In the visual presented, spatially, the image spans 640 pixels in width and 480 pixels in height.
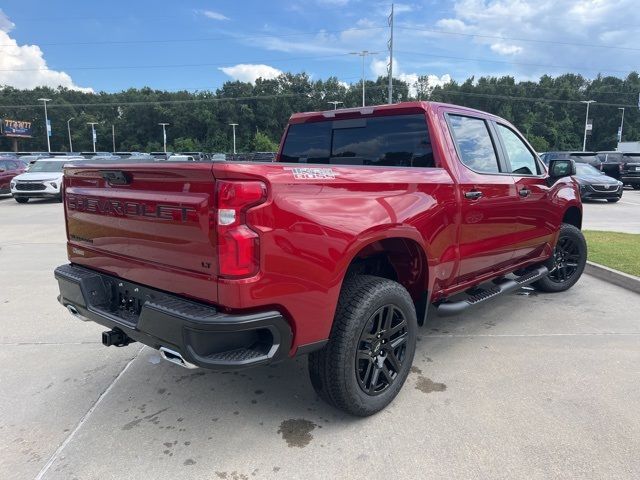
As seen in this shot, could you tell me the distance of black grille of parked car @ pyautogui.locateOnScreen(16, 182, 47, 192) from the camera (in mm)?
16219

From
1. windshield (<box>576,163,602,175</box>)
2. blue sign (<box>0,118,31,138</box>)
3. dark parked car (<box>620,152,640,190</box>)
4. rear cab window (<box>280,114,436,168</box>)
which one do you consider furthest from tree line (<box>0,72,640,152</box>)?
rear cab window (<box>280,114,436,168</box>)

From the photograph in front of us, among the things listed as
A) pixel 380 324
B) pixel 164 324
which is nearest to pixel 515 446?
pixel 380 324

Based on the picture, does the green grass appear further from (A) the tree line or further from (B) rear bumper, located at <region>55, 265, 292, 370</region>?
(A) the tree line

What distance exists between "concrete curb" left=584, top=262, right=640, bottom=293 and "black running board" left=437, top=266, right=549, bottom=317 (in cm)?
151

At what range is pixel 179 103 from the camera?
89938mm

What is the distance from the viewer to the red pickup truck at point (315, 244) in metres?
2.24

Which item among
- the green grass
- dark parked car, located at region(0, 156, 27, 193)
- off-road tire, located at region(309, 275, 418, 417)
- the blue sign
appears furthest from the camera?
the blue sign

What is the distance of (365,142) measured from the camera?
3.86 meters

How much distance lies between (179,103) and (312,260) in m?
95.1

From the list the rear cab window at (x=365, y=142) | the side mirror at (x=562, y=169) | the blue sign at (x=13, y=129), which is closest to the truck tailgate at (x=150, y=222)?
the rear cab window at (x=365, y=142)

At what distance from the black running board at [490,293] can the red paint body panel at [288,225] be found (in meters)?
0.14

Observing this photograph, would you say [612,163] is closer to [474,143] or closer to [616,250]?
[616,250]

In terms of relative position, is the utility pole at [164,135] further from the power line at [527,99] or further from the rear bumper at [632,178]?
the rear bumper at [632,178]

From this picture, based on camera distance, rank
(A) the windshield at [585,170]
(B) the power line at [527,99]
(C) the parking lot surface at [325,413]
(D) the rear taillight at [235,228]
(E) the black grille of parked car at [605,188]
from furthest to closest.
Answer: (B) the power line at [527,99] → (A) the windshield at [585,170] → (E) the black grille of parked car at [605,188] → (C) the parking lot surface at [325,413] → (D) the rear taillight at [235,228]
